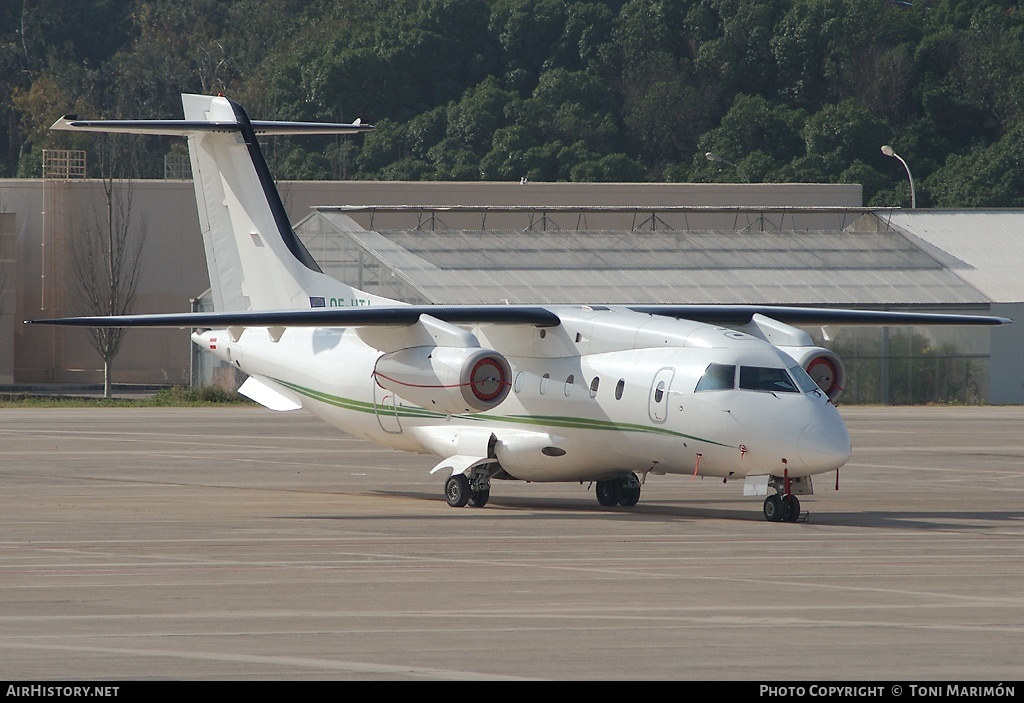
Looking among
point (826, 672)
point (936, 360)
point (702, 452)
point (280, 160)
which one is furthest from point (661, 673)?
point (280, 160)

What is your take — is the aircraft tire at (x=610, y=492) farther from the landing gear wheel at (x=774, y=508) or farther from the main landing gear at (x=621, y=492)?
the landing gear wheel at (x=774, y=508)

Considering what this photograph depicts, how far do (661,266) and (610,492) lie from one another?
36.0 m

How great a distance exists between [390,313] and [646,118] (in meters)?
88.7

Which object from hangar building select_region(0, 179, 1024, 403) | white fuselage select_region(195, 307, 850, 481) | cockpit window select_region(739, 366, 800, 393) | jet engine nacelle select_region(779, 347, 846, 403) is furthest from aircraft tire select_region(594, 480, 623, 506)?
hangar building select_region(0, 179, 1024, 403)

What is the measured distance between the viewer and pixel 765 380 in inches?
880

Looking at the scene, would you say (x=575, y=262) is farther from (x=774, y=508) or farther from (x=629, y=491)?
(x=774, y=508)

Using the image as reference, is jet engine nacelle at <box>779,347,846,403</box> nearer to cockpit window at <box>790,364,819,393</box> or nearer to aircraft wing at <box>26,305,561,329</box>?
cockpit window at <box>790,364,819,393</box>

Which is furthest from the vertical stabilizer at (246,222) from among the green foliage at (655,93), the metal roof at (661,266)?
the green foliage at (655,93)

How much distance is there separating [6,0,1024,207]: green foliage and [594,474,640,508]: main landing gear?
72638 mm

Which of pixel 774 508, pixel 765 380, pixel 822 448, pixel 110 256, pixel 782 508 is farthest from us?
pixel 110 256

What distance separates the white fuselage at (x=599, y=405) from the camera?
2198 centimetres

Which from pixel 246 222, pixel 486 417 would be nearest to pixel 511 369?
pixel 486 417

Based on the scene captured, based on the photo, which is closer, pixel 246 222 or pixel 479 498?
pixel 479 498

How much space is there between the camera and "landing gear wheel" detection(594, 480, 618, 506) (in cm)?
2559
